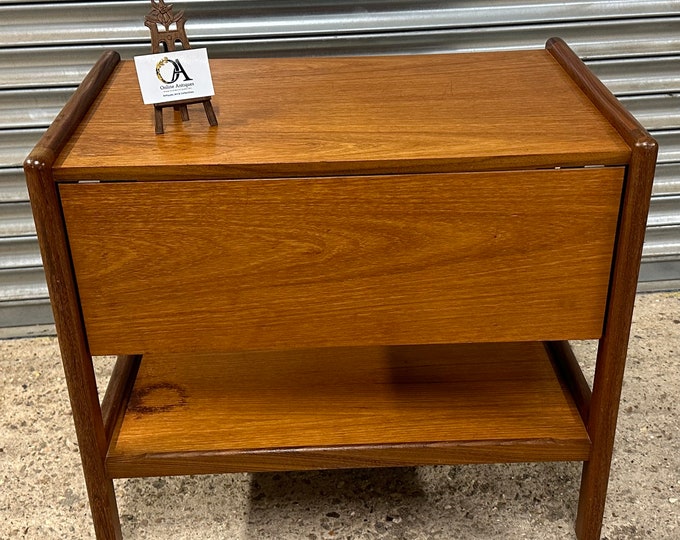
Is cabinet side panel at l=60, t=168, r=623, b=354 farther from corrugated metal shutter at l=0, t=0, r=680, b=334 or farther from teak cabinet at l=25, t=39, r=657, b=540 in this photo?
corrugated metal shutter at l=0, t=0, r=680, b=334

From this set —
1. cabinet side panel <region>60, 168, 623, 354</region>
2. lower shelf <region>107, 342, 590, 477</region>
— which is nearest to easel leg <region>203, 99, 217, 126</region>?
cabinet side panel <region>60, 168, 623, 354</region>

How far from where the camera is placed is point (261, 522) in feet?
4.59

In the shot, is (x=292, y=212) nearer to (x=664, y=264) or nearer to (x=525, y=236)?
→ (x=525, y=236)

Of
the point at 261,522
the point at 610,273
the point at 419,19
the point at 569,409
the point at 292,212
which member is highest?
the point at 419,19

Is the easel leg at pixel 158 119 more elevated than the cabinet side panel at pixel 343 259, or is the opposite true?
the easel leg at pixel 158 119

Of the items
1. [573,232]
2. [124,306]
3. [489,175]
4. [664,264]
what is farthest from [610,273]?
[664,264]

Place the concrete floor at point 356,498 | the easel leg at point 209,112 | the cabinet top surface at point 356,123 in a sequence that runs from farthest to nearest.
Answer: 1. the concrete floor at point 356,498
2. the easel leg at point 209,112
3. the cabinet top surface at point 356,123

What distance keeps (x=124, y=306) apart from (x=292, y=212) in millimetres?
264

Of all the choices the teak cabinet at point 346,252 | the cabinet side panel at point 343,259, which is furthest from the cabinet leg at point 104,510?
the cabinet side panel at point 343,259

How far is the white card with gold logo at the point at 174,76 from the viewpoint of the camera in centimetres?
111

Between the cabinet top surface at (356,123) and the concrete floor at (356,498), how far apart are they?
641 millimetres

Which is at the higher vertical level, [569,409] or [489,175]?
[489,175]

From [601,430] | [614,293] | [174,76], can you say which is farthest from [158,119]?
[601,430]

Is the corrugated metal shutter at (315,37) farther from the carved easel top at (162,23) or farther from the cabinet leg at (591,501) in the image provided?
the cabinet leg at (591,501)
